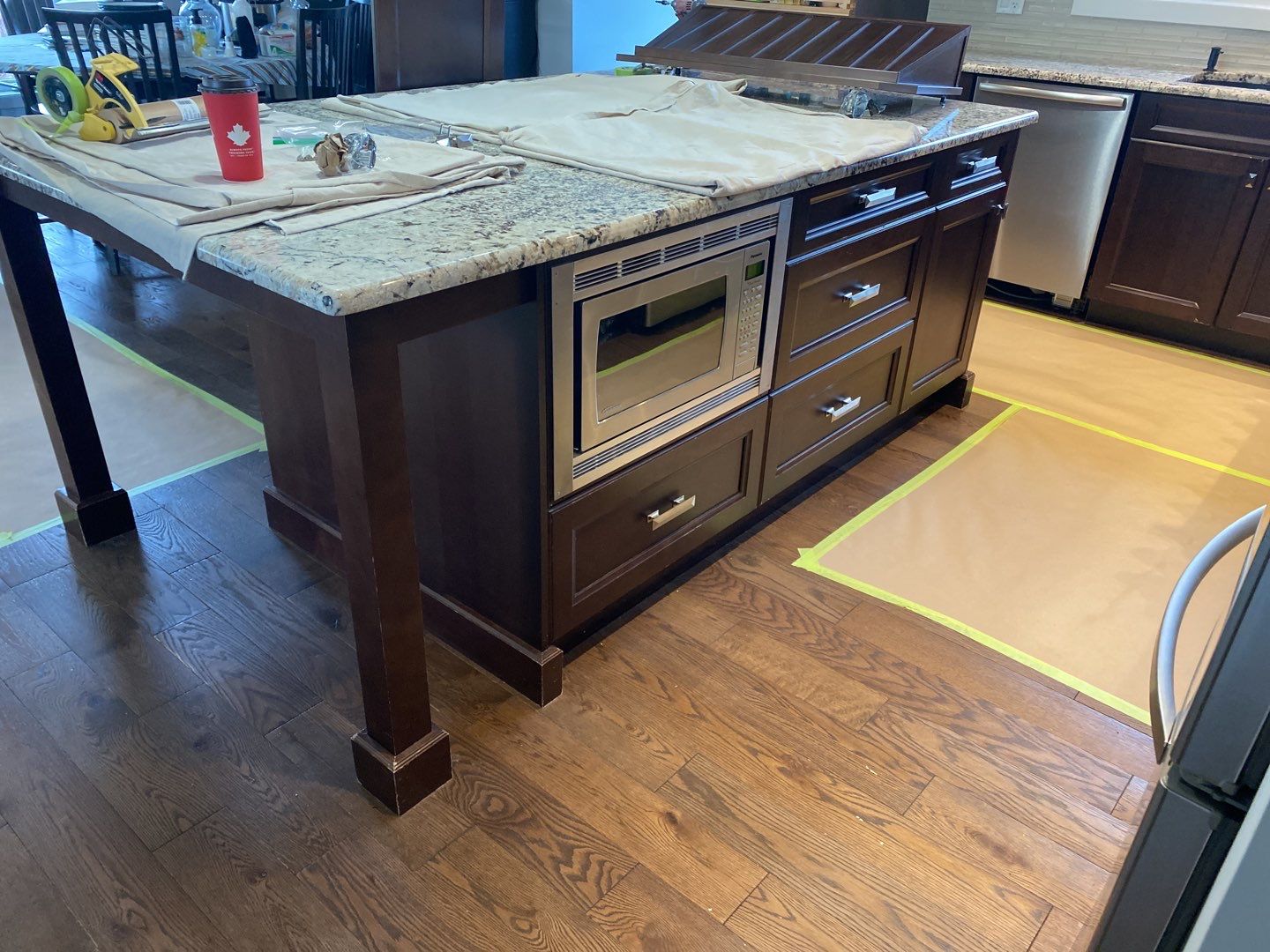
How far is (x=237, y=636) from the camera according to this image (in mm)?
1835

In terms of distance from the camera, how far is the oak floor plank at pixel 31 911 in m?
1.26

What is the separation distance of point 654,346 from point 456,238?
0.46m

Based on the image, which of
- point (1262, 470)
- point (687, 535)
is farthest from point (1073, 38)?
point (687, 535)

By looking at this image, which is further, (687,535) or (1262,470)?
(1262,470)

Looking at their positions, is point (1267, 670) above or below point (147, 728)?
above

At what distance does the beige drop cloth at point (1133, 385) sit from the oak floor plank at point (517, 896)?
7.50 feet

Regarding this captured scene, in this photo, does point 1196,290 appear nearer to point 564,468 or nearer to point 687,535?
point 687,535

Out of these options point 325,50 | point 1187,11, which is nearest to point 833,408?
point 1187,11

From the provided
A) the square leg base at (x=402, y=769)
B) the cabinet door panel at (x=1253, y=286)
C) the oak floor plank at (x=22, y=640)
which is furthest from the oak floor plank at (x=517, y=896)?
the cabinet door panel at (x=1253, y=286)

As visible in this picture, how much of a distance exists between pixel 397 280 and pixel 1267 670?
945 millimetres

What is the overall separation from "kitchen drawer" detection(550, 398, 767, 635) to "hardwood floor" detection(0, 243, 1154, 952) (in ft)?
0.51

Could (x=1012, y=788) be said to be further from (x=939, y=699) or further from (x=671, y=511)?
(x=671, y=511)

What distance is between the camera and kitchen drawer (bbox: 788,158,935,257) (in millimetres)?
1850

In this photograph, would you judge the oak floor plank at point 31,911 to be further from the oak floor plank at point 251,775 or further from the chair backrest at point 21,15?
the chair backrest at point 21,15
